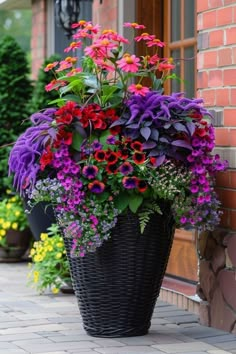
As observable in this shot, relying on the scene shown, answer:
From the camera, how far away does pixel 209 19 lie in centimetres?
599

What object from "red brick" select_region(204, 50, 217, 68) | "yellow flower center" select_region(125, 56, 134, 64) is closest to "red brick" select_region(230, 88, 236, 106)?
"red brick" select_region(204, 50, 217, 68)

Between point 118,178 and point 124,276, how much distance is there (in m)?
0.57

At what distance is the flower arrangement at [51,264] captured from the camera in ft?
23.0

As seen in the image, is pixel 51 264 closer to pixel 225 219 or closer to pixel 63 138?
pixel 225 219

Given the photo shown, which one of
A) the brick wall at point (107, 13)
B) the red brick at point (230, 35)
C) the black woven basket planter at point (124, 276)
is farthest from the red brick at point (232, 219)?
the brick wall at point (107, 13)

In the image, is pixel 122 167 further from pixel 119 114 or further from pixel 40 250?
pixel 40 250

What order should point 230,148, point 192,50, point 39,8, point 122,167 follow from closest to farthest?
point 122,167, point 230,148, point 192,50, point 39,8

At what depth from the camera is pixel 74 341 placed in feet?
18.2

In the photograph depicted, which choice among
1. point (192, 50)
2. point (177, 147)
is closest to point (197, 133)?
point (177, 147)

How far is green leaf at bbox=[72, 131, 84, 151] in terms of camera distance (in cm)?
543

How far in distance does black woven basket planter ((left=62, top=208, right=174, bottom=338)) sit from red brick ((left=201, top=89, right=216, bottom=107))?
2.68 feet

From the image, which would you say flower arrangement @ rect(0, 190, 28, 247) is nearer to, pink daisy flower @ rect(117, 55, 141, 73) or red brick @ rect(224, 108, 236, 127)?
red brick @ rect(224, 108, 236, 127)

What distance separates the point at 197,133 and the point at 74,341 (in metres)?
1.33

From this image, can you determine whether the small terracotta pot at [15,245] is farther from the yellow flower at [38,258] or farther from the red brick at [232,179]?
the red brick at [232,179]
